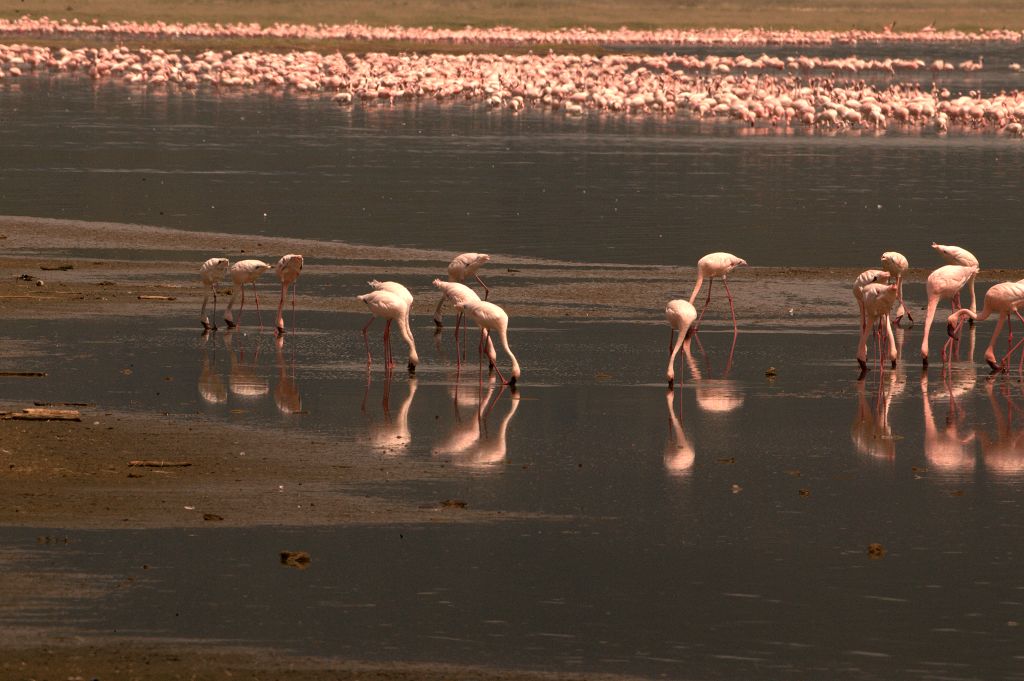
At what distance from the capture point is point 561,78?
73.6 meters

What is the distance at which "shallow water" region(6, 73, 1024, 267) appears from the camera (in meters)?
28.8

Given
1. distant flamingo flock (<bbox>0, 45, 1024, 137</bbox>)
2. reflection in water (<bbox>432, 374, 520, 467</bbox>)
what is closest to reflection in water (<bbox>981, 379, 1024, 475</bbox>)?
reflection in water (<bbox>432, 374, 520, 467</bbox>)

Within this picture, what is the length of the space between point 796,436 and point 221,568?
18.0 feet

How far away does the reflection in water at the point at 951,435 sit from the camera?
551 inches

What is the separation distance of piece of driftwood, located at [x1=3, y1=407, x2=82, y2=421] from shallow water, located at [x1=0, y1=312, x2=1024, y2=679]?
0.47 meters

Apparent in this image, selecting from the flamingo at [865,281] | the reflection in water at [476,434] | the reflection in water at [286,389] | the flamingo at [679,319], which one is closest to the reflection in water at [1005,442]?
Answer: the flamingo at [865,281]

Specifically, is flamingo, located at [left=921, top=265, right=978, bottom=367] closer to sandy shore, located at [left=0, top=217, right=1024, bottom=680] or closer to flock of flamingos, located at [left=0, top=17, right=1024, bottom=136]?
sandy shore, located at [left=0, top=217, right=1024, bottom=680]

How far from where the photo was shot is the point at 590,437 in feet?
48.2

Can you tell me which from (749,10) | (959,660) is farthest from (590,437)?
(749,10)

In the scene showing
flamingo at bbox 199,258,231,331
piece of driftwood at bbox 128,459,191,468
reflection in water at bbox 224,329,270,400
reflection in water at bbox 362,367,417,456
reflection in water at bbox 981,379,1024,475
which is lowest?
reflection in water at bbox 224,329,270,400

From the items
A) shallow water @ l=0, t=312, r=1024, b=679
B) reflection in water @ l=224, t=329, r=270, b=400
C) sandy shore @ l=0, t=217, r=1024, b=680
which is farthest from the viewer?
reflection in water @ l=224, t=329, r=270, b=400

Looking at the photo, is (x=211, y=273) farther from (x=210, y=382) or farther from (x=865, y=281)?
(x=865, y=281)

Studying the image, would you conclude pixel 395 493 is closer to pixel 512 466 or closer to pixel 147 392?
pixel 512 466

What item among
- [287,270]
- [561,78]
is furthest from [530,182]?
[561,78]
